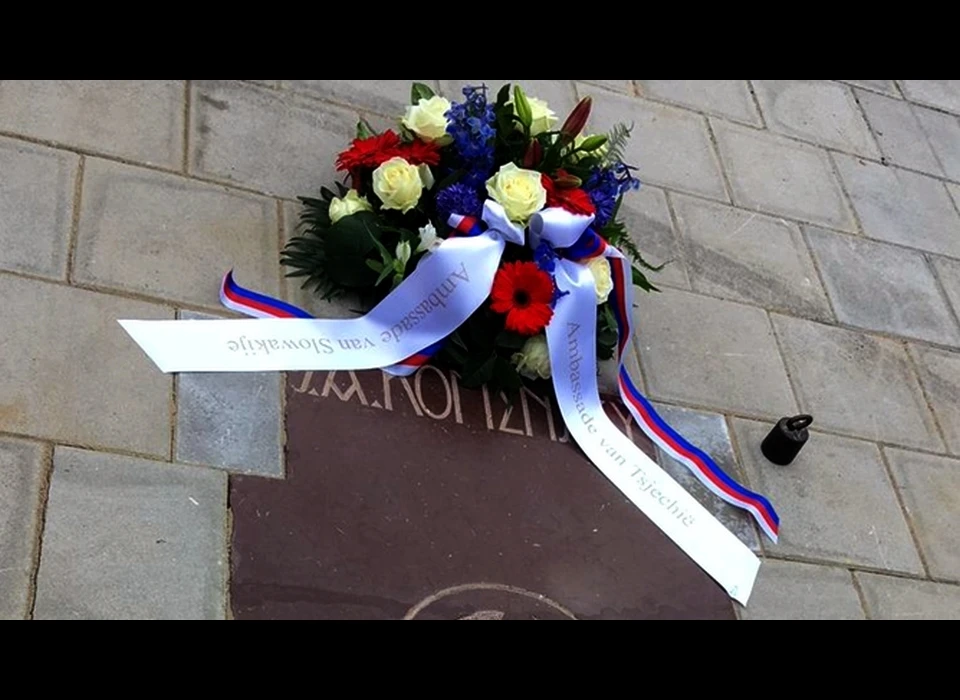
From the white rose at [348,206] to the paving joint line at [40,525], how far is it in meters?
0.92

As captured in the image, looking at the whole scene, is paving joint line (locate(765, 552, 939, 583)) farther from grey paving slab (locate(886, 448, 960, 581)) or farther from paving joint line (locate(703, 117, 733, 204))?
paving joint line (locate(703, 117, 733, 204))

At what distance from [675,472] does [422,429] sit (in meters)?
0.69

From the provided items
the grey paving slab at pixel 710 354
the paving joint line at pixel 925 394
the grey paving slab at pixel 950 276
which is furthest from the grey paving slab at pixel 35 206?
the grey paving slab at pixel 950 276

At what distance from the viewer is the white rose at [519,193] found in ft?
9.20

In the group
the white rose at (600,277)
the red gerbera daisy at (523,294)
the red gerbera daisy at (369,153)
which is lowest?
the red gerbera daisy at (523,294)

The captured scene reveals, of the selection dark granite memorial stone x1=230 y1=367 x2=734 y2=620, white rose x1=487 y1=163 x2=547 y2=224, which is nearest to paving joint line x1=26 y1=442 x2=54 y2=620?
dark granite memorial stone x1=230 y1=367 x2=734 y2=620

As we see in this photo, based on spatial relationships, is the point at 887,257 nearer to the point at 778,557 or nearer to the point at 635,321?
the point at 635,321

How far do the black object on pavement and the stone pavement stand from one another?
37 mm

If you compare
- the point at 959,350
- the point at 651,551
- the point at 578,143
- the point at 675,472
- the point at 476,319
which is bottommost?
the point at 651,551

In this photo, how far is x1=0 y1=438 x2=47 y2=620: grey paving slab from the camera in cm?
215

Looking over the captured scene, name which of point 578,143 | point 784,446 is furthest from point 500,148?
point 784,446

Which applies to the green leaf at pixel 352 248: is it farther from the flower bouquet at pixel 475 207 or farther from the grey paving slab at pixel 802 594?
the grey paving slab at pixel 802 594

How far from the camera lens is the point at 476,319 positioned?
9.53ft

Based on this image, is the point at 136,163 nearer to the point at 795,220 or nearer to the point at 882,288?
the point at 795,220
